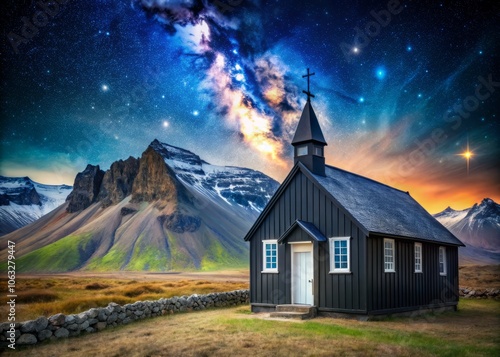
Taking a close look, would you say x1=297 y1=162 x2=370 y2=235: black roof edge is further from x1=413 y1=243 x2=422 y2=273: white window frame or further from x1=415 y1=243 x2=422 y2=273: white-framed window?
x1=415 y1=243 x2=422 y2=273: white-framed window

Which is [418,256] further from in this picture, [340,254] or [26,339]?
[26,339]

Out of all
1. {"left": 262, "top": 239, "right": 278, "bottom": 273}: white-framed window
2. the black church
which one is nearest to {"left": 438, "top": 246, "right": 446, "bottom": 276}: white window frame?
the black church

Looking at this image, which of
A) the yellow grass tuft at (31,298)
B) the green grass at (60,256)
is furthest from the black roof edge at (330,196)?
the green grass at (60,256)

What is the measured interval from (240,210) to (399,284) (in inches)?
6698

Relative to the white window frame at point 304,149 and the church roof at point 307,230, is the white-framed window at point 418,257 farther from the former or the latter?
the white window frame at point 304,149

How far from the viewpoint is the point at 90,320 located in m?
16.3

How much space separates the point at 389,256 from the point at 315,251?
354 cm

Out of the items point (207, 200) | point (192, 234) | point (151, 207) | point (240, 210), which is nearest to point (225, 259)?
point (192, 234)

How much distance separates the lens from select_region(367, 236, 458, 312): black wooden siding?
65.6ft

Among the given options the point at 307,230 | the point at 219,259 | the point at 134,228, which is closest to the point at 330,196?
the point at 307,230

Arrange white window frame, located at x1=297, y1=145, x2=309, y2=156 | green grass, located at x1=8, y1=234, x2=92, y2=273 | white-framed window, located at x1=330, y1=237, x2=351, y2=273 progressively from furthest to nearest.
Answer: green grass, located at x1=8, y1=234, x2=92, y2=273 → white window frame, located at x1=297, y1=145, x2=309, y2=156 → white-framed window, located at x1=330, y1=237, x2=351, y2=273

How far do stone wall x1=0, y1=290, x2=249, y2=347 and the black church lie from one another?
144 inches

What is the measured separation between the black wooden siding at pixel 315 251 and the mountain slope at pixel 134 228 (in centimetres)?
9113

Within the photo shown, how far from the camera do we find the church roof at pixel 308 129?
23.4m
